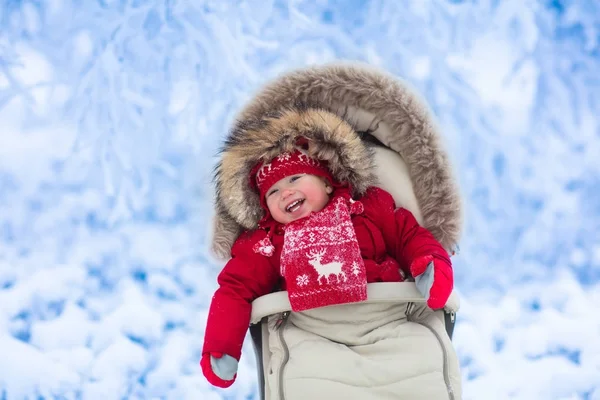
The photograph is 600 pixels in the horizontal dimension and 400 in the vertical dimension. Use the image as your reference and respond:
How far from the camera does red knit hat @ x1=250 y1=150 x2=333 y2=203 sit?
74.6 inches

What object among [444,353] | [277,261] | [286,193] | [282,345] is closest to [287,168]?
[286,193]

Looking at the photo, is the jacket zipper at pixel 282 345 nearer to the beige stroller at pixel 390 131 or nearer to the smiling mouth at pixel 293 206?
the beige stroller at pixel 390 131

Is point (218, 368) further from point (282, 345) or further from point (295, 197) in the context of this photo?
point (295, 197)

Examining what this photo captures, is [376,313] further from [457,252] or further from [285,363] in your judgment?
[457,252]

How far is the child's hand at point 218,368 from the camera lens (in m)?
1.73

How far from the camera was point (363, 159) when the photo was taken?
1.92 meters

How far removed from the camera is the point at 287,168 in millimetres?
1896

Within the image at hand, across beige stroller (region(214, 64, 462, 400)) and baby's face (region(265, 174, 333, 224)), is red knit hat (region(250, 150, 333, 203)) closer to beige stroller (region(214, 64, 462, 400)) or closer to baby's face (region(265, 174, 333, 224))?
baby's face (region(265, 174, 333, 224))

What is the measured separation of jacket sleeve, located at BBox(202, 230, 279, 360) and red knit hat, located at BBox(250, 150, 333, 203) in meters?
0.14

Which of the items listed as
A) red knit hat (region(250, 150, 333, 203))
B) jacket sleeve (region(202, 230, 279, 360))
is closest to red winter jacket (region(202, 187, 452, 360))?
jacket sleeve (region(202, 230, 279, 360))

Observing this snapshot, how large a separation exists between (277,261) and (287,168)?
0.24 m

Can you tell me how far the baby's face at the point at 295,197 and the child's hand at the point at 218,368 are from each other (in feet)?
1.20

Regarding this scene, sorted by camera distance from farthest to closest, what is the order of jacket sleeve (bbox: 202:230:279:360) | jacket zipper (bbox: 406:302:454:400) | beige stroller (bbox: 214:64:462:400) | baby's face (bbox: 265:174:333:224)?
beige stroller (bbox: 214:64:462:400) → baby's face (bbox: 265:174:333:224) → jacket sleeve (bbox: 202:230:279:360) → jacket zipper (bbox: 406:302:454:400)

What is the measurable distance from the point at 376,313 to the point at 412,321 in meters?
0.11
